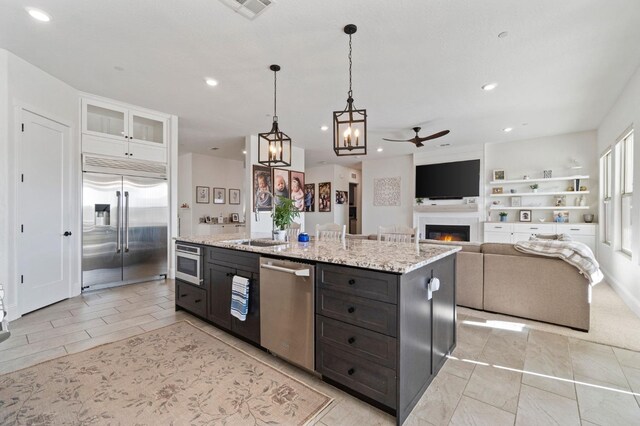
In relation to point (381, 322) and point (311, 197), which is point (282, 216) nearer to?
point (381, 322)

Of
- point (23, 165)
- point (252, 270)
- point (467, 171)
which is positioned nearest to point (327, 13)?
point (252, 270)

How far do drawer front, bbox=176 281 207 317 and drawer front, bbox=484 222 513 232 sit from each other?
643 cm

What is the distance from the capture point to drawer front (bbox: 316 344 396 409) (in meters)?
1.67

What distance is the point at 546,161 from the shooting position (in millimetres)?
6453

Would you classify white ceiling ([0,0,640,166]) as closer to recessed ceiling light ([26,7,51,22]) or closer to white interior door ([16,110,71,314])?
recessed ceiling light ([26,7,51,22])

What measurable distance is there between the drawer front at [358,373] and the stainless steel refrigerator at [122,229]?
3991mm

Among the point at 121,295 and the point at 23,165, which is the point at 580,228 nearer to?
the point at 121,295

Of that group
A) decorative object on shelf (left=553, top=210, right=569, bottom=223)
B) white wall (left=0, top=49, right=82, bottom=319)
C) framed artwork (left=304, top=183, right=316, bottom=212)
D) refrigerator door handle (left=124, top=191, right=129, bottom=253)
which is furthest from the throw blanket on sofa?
framed artwork (left=304, top=183, right=316, bottom=212)

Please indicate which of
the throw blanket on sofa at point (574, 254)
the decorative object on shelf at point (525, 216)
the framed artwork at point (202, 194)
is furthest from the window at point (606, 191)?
the framed artwork at point (202, 194)

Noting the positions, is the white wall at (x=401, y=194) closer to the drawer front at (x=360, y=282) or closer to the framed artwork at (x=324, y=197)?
the framed artwork at (x=324, y=197)

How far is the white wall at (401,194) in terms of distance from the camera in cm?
830

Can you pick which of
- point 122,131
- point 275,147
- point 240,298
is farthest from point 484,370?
point 122,131

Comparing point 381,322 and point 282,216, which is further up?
point 282,216

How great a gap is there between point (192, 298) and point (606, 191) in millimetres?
7117
